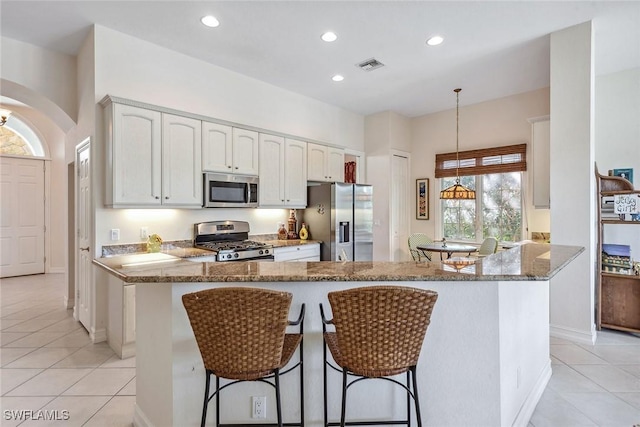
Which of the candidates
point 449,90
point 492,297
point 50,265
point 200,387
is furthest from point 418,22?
point 50,265

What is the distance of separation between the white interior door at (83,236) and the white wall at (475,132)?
5128mm

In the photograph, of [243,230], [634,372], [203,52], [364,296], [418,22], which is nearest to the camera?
[364,296]

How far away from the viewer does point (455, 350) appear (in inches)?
68.1

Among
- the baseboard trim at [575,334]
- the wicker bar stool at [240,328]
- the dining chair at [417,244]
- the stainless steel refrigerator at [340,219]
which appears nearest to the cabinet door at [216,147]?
the stainless steel refrigerator at [340,219]

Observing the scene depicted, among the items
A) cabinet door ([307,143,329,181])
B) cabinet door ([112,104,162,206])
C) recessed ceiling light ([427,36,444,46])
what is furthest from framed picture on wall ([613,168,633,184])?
cabinet door ([112,104,162,206])

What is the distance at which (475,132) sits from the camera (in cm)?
569

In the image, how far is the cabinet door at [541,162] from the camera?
4191 mm

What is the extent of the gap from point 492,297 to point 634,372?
217 centimetres

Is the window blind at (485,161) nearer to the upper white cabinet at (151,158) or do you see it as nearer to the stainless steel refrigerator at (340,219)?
the stainless steel refrigerator at (340,219)

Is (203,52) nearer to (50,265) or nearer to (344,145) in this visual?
(344,145)

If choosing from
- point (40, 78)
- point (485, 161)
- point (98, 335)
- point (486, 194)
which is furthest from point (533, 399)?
point (40, 78)

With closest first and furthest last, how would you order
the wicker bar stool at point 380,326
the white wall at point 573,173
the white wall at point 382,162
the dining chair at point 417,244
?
the wicker bar stool at point 380,326
the white wall at point 573,173
the dining chair at point 417,244
the white wall at point 382,162

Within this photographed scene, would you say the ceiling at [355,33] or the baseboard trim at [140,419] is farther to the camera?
the ceiling at [355,33]

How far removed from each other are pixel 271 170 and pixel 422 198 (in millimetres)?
3278
